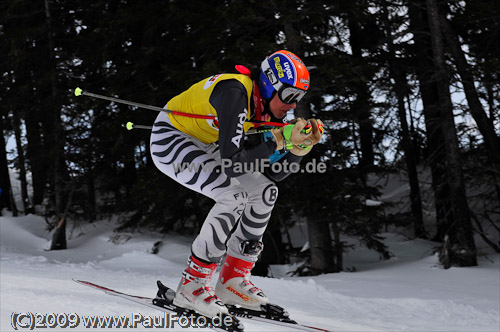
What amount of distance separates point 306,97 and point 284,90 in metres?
5.29

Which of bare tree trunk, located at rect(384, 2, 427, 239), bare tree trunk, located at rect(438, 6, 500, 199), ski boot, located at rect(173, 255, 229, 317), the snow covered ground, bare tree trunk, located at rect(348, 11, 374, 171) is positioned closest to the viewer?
ski boot, located at rect(173, 255, 229, 317)

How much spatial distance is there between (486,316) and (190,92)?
4832mm

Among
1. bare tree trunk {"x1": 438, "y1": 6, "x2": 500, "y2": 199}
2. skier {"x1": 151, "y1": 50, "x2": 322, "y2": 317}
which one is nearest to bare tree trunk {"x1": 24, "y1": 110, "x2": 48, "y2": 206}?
bare tree trunk {"x1": 438, "y1": 6, "x2": 500, "y2": 199}

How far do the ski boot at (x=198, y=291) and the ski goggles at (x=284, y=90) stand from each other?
1398 mm

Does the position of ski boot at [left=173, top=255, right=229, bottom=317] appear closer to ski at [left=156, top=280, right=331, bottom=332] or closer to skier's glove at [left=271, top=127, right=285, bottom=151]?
ski at [left=156, top=280, right=331, bottom=332]

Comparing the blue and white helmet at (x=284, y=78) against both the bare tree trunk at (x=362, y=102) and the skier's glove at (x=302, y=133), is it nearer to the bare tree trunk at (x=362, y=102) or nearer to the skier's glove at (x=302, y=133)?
the skier's glove at (x=302, y=133)

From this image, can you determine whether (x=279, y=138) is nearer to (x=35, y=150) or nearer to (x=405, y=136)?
(x=405, y=136)

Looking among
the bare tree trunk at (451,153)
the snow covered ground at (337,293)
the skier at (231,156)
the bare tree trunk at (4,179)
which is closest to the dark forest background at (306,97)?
the bare tree trunk at (451,153)

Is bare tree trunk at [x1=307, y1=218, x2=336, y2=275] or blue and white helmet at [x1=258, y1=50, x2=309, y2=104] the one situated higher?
blue and white helmet at [x1=258, y1=50, x2=309, y2=104]

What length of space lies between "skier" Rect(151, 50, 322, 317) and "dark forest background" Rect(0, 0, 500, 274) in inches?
188

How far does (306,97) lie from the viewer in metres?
8.95

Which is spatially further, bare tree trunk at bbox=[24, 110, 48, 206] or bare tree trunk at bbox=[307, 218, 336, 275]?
bare tree trunk at bbox=[24, 110, 48, 206]

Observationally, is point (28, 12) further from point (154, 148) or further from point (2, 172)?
point (154, 148)

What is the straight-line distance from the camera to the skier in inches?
143
